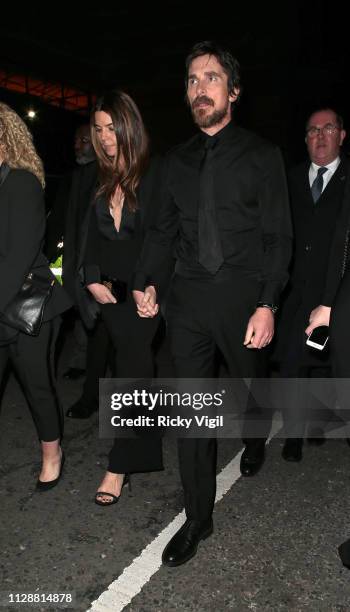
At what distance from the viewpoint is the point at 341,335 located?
2.45m

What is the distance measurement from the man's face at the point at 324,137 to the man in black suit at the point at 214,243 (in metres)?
1.43

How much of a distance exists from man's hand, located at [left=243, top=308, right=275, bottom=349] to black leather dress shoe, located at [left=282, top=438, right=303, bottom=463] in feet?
4.98

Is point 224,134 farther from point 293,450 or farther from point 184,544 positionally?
point 293,450

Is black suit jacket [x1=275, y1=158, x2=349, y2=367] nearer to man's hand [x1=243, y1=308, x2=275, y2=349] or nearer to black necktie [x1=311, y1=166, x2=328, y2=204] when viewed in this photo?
black necktie [x1=311, y1=166, x2=328, y2=204]

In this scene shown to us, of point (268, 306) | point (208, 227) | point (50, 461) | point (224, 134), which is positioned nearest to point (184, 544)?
point (50, 461)

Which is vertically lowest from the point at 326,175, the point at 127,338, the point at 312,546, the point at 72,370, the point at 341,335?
the point at 72,370

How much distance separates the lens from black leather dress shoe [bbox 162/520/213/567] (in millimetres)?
2727

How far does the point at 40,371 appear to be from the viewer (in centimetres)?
324

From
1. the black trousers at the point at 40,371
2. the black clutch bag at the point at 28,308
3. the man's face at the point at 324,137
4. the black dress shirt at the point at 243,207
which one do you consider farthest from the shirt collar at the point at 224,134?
the man's face at the point at 324,137

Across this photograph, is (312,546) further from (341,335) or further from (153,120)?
(153,120)

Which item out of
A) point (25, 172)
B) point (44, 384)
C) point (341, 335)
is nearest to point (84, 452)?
point (44, 384)

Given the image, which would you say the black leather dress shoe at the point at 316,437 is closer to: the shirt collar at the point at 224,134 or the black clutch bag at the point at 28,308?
the black clutch bag at the point at 28,308

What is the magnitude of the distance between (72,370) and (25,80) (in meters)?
16.6

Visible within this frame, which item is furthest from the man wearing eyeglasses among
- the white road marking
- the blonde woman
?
the blonde woman
